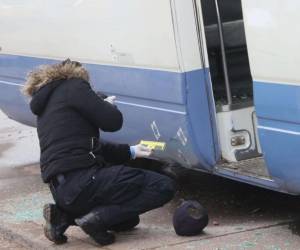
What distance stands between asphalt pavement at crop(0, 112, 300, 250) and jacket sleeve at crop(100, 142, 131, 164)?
56cm

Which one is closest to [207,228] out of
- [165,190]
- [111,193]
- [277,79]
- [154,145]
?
[165,190]

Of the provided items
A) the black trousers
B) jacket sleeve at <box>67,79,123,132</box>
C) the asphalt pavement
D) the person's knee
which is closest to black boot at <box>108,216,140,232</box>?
the asphalt pavement

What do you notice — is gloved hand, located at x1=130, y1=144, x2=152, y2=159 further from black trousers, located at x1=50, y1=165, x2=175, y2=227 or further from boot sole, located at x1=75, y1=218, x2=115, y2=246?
boot sole, located at x1=75, y1=218, x2=115, y2=246

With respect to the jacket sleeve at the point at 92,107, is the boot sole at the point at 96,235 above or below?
below

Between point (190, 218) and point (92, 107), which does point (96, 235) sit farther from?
point (92, 107)

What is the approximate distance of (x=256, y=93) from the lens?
463cm

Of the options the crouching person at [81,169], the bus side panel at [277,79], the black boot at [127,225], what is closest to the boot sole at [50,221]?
the crouching person at [81,169]

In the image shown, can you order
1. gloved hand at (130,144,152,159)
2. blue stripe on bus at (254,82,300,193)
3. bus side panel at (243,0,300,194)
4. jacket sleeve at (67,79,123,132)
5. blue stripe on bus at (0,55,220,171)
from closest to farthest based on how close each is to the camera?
bus side panel at (243,0,300,194) < blue stripe on bus at (254,82,300,193) < jacket sleeve at (67,79,123,132) < blue stripe on bus at (0,55,220,171) < gloved hand at (130,144,152,159)

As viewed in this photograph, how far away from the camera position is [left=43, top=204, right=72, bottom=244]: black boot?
523cm

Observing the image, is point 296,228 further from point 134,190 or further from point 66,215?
point 66,215

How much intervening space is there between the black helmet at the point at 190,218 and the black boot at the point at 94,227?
53cm

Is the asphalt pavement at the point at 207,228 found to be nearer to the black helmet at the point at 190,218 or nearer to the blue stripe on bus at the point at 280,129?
the black helmet at the point at 190,218

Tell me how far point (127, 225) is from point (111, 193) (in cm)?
46

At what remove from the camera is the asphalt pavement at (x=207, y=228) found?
5.11 metres
